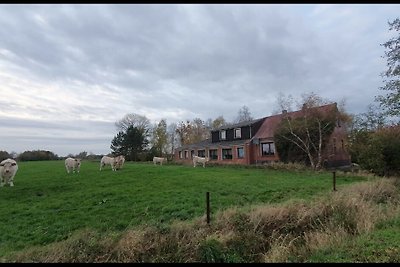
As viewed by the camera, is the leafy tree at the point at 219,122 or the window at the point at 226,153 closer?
the window at the point at 226,153

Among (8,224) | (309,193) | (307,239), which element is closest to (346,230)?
(307,239)

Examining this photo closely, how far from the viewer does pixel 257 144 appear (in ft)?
130

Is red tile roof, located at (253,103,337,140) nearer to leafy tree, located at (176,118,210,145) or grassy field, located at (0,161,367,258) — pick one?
grassy field, located at (0,161,367,258)

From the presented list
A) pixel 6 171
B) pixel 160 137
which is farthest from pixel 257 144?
pixel 160 137

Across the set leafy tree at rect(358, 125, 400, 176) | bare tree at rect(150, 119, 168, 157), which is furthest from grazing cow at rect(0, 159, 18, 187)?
bare tree at rect(150, 119, 168, 157)

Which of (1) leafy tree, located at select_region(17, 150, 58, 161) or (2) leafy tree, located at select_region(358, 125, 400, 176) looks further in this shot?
(1) leafy tree, located at select_region(17, 150, 58, 161)

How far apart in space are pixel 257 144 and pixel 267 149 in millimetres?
1858

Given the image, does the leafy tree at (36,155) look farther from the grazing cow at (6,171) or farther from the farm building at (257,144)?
the grazing cow at (6,171)

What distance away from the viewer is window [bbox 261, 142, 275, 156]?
37366 millimetres

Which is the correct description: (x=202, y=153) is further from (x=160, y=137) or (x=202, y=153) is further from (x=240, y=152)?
(x=160, y=137)

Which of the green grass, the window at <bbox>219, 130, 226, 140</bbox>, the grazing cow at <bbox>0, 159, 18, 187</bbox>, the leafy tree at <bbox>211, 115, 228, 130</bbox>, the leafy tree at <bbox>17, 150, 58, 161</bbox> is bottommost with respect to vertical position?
the green grass

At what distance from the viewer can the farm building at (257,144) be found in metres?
32.8

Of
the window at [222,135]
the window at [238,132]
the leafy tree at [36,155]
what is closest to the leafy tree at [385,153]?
the window at [238,132]

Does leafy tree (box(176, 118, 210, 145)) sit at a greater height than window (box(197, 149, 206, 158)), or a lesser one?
greater
